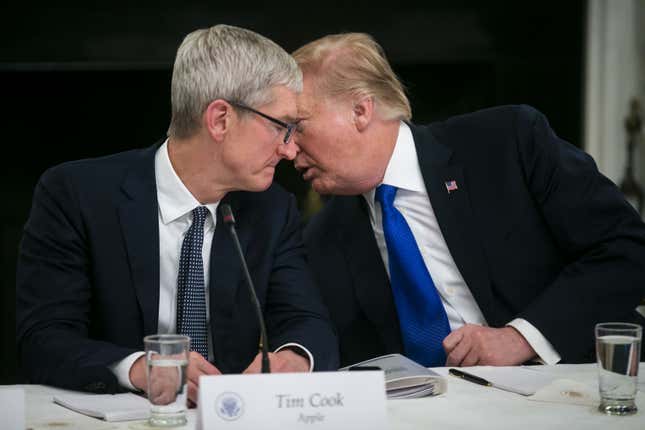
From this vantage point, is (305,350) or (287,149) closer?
(305,350)

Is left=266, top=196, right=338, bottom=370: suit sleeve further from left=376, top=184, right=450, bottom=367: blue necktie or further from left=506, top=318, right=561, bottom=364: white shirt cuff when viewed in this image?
left=506, top=318, right=561, bottom=364: white shirt cuff

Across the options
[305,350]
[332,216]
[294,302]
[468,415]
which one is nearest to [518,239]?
[332,216]

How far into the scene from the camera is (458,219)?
7.82 ft

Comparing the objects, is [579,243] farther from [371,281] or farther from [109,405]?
[109,405]

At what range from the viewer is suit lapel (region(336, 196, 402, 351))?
8.09ft

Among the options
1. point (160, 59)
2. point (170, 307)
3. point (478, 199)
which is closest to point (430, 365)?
point (478, 199)

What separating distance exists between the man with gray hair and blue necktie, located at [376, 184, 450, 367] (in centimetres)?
27

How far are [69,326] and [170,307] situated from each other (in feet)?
0.71

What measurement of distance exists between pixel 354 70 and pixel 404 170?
277 mm

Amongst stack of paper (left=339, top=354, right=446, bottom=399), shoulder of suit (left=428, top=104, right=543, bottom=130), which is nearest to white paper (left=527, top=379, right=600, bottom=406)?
stack of paper (left=339, top=354, right=446, bottom=399)

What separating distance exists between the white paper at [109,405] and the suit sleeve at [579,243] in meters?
0.98

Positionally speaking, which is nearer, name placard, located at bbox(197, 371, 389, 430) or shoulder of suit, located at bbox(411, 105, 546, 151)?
name placard, located at bbox(197, 371, 389, 430)

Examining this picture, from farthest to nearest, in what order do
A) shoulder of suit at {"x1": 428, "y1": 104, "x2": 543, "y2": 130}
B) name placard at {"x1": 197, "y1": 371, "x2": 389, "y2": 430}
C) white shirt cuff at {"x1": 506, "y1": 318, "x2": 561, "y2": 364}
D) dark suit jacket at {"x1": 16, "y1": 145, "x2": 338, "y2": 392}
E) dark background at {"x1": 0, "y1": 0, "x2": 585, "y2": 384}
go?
dark background at {"x1": 0, "y1": 0, "x2": 585, "y2": 384}
shoulder of suit at {"x1": 428, "y1": 104, "x2": 543, "y2": 130}
white shirt cuff at {"x1": 506, "y1": 318, "x2": 561, "y2": 364}
dark suit jacket at {"x1": 16, "y1": 145, "x2": 338, "y2": 392}
name placard at {"x1": 197, "y1": 371, "x2": 389, "y2": 430}

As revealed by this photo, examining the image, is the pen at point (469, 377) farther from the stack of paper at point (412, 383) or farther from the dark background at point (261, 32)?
the dark background at point (261, 32)
